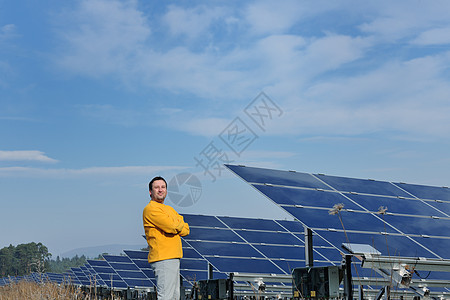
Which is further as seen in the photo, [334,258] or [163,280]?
[334,258]

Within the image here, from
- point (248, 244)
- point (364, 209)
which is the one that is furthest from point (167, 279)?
point (248, 244)

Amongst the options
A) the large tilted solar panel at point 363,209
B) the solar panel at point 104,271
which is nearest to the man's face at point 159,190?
the large tilted solar panel at point 363,209

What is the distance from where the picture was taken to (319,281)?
9.78 metres

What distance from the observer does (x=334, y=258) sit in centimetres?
1265

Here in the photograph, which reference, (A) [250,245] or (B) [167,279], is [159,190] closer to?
(B) [167,279]

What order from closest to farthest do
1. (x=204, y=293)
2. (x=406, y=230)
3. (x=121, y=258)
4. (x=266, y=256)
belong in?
(x=406, y=230), (x=204, y=293), (x=266, y=256), (x=121, y=258)

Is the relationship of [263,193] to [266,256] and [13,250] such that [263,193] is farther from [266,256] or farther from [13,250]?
[13,250]

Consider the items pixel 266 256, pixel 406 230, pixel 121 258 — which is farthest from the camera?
pixel 121 258

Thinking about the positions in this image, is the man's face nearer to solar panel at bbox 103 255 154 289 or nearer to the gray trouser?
the gray trouser

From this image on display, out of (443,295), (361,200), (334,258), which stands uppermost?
(361,200)

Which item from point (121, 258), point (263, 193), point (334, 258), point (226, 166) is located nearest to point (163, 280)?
point (263, 193)

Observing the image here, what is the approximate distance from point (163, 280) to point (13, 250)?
137449 millimetres

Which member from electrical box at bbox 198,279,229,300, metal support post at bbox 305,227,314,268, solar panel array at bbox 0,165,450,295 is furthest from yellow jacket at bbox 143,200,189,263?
electrical box at bbox 198,279,229,300

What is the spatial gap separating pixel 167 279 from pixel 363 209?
20.2 ft
